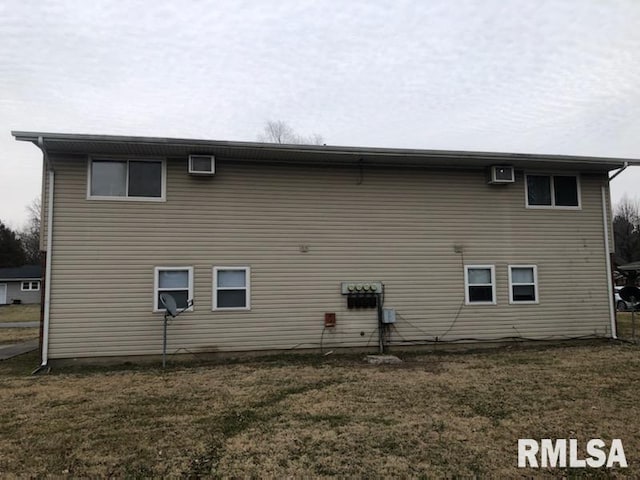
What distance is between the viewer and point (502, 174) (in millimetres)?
10312

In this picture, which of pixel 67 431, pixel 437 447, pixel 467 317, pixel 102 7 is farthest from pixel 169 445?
pixel 102 7

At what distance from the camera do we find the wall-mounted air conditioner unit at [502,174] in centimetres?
1029

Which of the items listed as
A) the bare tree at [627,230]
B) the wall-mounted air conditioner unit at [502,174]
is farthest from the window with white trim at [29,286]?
the bare tree at [627,230]

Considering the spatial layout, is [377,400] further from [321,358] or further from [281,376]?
[321,358]

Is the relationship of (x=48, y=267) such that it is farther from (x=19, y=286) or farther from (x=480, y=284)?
(x=19, y=286)

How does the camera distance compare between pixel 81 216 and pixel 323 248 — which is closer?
pixel 81 216

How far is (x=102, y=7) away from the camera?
29.1 ft

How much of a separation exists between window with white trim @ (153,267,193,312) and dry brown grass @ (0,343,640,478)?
4.50ft

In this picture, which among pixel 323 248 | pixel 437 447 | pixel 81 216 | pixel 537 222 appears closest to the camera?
pixel 437 447

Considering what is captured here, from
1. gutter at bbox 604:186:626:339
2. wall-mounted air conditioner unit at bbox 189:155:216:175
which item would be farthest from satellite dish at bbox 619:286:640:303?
wall-mounted air conditioner unit at bbox 189:155:216:175

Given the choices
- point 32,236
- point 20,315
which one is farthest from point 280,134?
point 32,236

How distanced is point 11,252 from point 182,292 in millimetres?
41516

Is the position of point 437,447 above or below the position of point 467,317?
below

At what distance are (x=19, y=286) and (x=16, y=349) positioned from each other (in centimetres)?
2751
